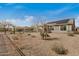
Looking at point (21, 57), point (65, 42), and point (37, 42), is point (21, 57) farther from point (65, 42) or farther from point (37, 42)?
point (65, 42)

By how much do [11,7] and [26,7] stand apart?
23cm

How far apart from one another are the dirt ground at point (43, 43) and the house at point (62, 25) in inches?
3.2

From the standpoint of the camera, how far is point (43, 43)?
13.4ft

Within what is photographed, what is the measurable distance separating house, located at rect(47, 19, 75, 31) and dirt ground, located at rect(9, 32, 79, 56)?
0.26 feet

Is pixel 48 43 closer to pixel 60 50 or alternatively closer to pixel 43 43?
pixel 43 43

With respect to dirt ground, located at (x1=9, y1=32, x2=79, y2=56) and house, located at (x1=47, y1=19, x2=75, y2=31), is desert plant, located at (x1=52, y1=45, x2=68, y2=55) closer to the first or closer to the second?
dirt ground, located at (x1=9, y1=32, x2=79, y2=56)

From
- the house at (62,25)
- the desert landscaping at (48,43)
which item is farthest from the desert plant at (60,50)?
the house at (62,25)

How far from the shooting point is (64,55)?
4.02 meters

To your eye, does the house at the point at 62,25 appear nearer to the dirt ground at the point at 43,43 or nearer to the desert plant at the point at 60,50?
the dirt ground at the point at 43,43

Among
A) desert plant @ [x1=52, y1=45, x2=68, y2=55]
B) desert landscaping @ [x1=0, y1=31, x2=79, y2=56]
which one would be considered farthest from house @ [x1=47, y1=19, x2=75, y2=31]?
desert plant @ [x1=52, y1=45, x2=68, y2=55]

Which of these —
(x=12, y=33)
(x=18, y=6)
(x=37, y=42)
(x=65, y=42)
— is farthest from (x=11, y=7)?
(x=65, y=42)

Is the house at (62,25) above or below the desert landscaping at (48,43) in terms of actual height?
above

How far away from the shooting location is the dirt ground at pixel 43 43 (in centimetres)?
402

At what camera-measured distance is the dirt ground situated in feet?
13.2
